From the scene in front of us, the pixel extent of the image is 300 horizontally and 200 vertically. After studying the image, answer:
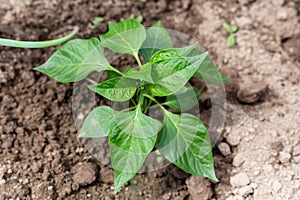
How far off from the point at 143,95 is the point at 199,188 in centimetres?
47

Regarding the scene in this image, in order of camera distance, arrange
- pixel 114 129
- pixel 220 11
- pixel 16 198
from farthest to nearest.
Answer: pixel 220 11 < pixel 16 198 < pixel 114 129

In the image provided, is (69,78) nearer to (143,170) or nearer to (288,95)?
(143,170)

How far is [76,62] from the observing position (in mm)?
1854

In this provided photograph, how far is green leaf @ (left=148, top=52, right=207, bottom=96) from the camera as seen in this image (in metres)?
1.58

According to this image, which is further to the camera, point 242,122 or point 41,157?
point 242,122

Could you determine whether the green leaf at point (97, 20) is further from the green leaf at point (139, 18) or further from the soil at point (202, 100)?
the green leaf at point (139, 18)

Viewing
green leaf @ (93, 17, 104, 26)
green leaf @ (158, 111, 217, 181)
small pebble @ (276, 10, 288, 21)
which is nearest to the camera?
green leaf @ (158, 111, 217, 181)

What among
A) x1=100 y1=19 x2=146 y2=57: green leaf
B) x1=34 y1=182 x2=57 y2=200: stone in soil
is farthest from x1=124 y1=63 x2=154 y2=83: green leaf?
x1=34 y1=182 x2=57 y2=200: stone in soil

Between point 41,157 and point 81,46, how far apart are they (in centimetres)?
52

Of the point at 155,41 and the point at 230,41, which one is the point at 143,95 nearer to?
the point at 155,41

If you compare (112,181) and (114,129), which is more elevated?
(114,129)

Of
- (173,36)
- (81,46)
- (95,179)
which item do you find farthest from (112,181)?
(173,36)

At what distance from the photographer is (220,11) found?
2.49 metres

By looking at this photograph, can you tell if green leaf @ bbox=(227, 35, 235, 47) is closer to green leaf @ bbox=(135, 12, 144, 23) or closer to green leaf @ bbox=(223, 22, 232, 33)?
green leaf @ bbox=(223, 22, 232, 33)
